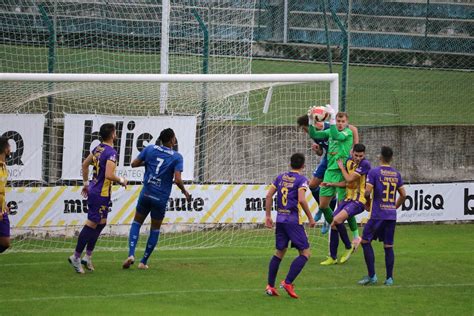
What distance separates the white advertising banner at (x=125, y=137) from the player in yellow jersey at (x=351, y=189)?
3.81 m

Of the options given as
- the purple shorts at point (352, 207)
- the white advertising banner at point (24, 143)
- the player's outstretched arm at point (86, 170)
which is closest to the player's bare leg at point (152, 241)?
the player's outstretched arm at point (86, 170)

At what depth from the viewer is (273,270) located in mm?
12562

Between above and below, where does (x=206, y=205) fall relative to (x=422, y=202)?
below

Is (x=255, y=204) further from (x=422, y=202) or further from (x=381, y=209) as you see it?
(x=381, y=209)

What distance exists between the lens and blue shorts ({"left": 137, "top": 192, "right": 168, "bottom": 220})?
1450 cm

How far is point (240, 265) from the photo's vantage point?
602 inches

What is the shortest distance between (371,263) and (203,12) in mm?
8059

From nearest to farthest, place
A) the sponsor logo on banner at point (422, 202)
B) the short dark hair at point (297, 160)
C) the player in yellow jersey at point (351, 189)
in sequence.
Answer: the short dark hair at point (297, 160), the player in yellow jersey at point (351, 189), the sponsor logo on banner at point (422, 202)

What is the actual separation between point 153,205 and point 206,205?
406cm

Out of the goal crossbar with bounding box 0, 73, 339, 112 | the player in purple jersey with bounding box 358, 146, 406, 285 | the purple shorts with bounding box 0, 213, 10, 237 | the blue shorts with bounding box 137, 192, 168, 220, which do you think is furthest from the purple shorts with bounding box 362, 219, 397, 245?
the purple shorts with bounding box 0, 213, 10, 237

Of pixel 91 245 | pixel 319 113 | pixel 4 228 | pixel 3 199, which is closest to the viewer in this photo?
pixel 3 199

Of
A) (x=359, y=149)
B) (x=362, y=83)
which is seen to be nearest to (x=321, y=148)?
(x=359, y=149)

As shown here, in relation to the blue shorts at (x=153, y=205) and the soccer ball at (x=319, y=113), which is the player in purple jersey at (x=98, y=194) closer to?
the blue shorts at (x=153, y=205)

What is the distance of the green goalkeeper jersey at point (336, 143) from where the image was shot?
49.7ft
